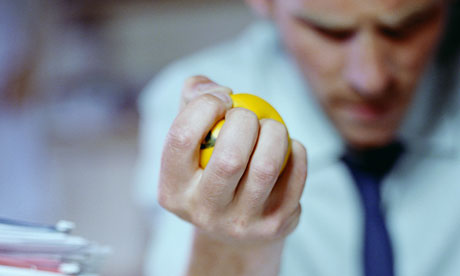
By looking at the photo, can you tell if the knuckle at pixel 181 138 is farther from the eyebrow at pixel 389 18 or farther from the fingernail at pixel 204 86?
the eyebrow at pixel 389 18

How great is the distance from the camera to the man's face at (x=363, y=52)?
72 centimetres

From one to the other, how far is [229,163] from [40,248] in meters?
0.19

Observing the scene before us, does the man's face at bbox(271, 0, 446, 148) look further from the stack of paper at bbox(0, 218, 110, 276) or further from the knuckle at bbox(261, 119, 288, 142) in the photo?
the stack of paper at bbox(0, 218, 110, 276)

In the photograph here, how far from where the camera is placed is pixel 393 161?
3.24 ft

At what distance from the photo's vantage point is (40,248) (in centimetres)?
43

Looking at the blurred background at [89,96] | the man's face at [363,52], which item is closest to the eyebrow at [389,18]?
the man's face at [363,52]

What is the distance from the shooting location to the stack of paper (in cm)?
41

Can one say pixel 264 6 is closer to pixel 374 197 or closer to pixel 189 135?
pixel 374 197

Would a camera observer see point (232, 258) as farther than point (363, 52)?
No

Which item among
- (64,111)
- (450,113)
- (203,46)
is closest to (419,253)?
(450,113)

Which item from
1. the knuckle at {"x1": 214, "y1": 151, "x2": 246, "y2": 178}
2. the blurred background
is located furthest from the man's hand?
the blurred background

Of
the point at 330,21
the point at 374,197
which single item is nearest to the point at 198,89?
the point at 330,21

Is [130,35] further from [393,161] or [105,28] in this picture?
[393,161]

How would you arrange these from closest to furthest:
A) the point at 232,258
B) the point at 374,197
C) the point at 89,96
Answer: the point at 232,258
the point at 374,197
the point at 89,96
